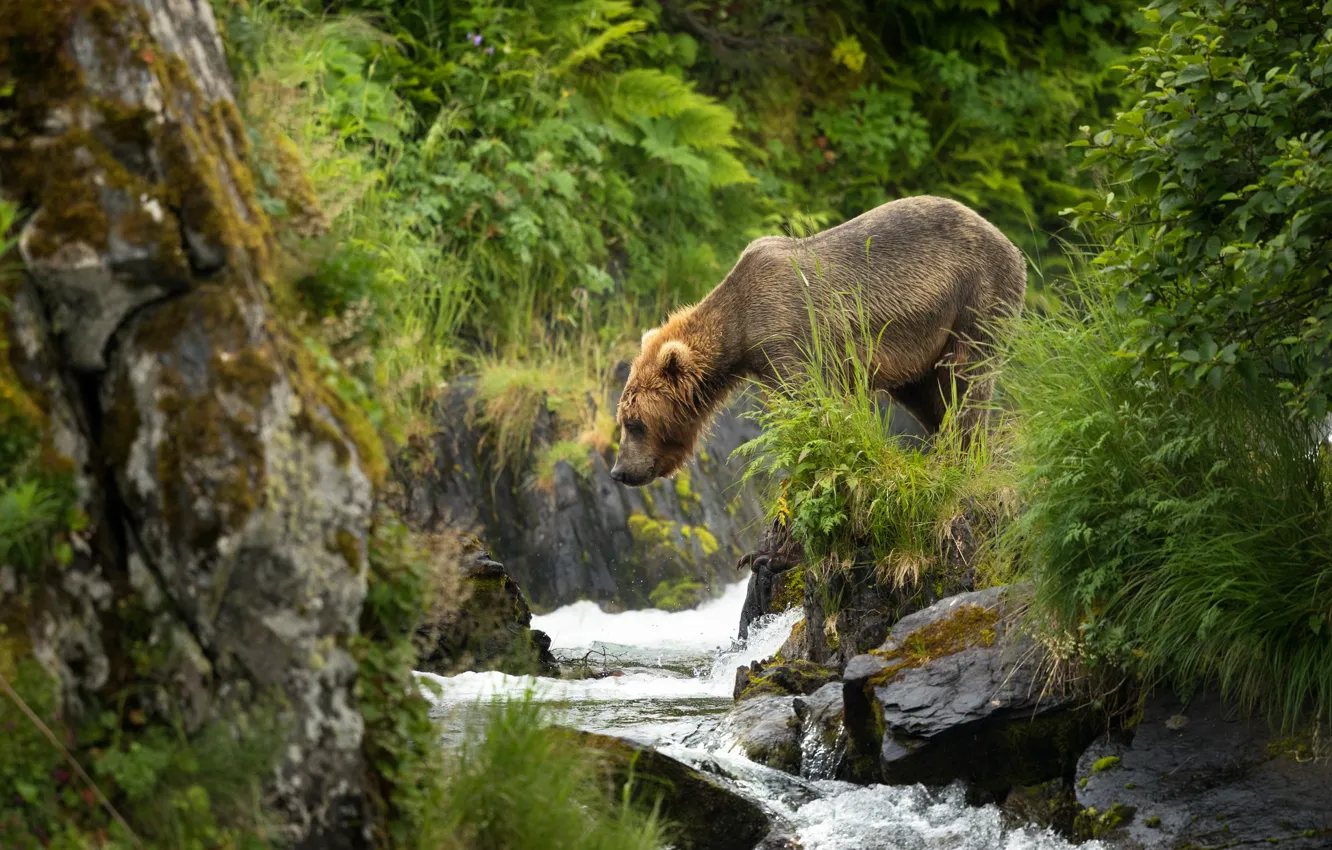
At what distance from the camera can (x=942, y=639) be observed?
560 cm

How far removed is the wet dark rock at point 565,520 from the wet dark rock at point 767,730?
4.16 m

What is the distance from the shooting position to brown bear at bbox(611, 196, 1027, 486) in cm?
830

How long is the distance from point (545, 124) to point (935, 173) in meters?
5.59

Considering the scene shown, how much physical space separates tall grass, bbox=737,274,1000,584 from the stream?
1089mm

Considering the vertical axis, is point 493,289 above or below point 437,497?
above

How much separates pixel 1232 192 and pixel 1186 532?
1.14 metres

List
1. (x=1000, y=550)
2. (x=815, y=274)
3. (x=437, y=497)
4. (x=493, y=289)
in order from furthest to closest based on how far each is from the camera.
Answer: (x=493, y=289) < (x=437, y=497) < (x=815, y=274) < (x=1000, y=550)

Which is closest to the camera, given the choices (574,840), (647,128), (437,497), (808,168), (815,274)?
(574,840)

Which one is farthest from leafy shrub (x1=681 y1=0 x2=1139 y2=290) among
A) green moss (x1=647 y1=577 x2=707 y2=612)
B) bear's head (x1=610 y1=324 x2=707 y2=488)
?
bear's head (x1=610 y1=324 x2=707 y2=488)

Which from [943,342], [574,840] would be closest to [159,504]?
[574,840]

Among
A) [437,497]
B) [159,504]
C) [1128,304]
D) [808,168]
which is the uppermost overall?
[159,504]

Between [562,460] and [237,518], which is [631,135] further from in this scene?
[237,518]

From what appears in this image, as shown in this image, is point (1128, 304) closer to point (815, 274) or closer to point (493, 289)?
point (815, 274)

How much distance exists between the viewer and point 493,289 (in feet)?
38.8
